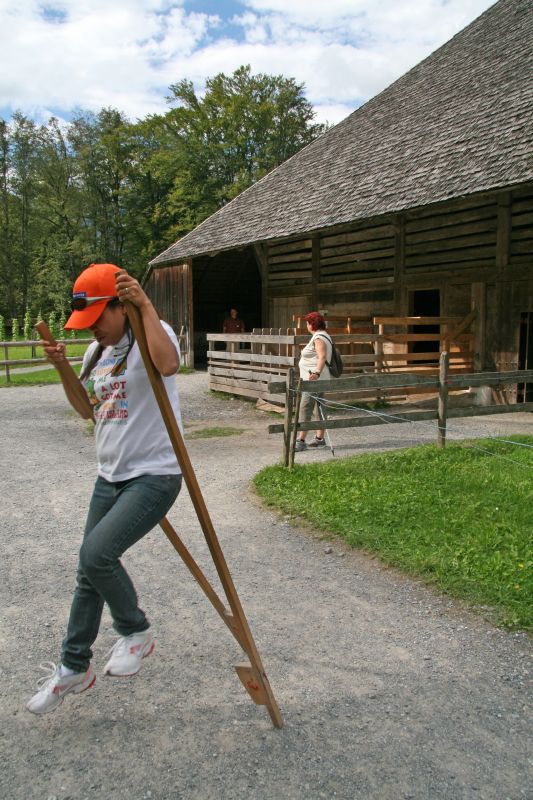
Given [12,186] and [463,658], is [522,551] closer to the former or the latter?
[463,658]

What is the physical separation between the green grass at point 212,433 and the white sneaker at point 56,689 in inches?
271

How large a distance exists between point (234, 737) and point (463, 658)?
131cm

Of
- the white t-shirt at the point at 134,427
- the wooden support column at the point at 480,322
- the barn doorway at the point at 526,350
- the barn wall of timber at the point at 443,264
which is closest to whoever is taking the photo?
the white t-shirt at the point at 134,427

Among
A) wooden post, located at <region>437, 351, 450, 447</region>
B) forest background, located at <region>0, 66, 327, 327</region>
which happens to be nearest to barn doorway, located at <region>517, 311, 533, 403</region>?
wooden post, located at <region>437, 351, 450, 447</region>

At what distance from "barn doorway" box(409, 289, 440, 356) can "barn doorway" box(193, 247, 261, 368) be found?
20.6 ft

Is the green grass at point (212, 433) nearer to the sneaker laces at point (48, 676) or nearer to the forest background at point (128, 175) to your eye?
the sneaker laces at point (48, 676)

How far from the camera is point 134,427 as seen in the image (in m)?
2.77

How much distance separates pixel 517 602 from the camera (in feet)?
12.6

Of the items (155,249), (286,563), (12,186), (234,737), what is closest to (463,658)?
(234,737)

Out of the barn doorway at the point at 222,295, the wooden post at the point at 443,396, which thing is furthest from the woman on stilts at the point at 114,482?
the barn doorway at the point at 222,295

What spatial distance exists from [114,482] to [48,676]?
102 cm

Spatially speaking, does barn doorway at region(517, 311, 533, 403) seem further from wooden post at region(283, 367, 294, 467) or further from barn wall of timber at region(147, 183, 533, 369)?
wooden post at region(283, 367, 294, 467)

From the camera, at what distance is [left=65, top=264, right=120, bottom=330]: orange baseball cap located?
2.72 metres

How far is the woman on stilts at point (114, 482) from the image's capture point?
2.69 metres
